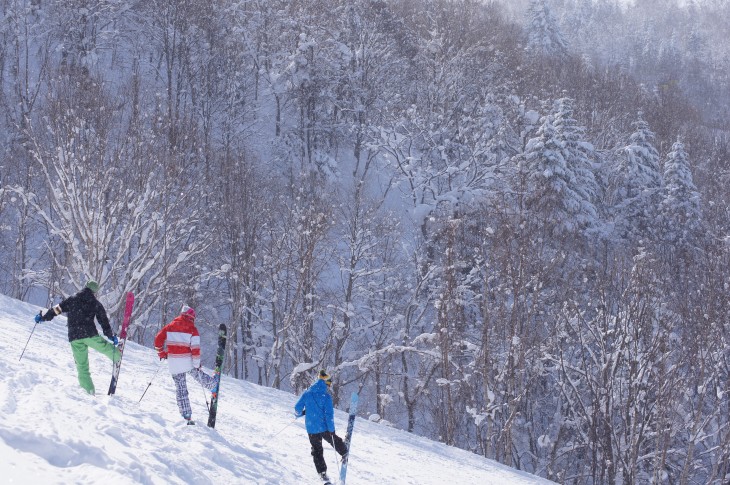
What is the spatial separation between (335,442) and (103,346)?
11.7 ft

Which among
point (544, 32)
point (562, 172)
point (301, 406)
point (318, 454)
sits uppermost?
point (544, 32)

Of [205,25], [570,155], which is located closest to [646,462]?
[570,155]

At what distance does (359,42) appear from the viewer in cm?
3428

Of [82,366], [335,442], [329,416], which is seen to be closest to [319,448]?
[335,442]

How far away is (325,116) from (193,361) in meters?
27.9

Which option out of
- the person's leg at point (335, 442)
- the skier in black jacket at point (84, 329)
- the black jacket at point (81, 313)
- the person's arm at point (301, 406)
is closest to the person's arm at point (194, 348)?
the skier in black jacket at point (84, 329)

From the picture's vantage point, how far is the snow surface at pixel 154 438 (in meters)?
5.38

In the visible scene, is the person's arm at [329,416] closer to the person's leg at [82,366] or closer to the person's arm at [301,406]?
the person's arm at [301,406]

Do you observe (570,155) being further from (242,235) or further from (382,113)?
(242,235)

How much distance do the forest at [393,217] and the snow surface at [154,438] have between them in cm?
652

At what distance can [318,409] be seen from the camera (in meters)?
7.63

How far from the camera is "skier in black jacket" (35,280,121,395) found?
27.1 feet

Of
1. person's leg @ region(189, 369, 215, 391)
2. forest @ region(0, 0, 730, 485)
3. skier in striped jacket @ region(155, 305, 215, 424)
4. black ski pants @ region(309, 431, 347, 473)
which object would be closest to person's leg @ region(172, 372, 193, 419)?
skier in striped jacket @ region(155, 305, 215, 424)

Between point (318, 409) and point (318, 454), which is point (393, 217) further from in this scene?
point (318, 454)
